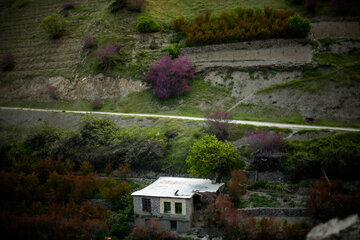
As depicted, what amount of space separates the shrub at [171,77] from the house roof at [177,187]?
1557 centimetres

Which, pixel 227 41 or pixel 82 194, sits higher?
pixel 227 41

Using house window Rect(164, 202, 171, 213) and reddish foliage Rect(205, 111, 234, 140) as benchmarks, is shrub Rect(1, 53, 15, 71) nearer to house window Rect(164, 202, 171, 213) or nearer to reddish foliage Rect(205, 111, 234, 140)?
reddish foliage Rect(205, 111, 234, 140)

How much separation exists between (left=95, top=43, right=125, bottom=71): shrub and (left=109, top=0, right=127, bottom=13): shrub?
10.9 m

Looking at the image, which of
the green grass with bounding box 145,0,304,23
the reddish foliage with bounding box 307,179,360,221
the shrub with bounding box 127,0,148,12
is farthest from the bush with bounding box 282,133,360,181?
the shrub with bounding box 127,0,148,12

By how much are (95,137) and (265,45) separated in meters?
24.1

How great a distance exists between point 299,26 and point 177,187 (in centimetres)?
2700

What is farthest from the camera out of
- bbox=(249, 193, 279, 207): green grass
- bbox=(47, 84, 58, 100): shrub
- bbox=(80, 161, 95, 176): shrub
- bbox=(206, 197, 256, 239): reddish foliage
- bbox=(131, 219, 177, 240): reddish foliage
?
bbox=(47, 84, 58, 100): shrub

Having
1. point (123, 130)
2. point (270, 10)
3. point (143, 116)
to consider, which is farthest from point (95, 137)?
point (270, 10)

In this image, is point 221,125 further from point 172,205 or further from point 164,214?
point 164,214

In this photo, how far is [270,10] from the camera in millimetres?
47906

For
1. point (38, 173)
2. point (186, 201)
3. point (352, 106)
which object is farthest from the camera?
point (352, 106)

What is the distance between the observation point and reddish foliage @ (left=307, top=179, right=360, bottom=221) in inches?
853

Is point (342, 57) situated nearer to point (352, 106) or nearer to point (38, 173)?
point (352, 106)

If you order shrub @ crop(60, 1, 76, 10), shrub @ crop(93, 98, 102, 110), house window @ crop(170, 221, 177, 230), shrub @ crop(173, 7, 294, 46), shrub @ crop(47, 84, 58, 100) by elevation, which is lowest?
house window @ crop(170, 221, 177, 230)
